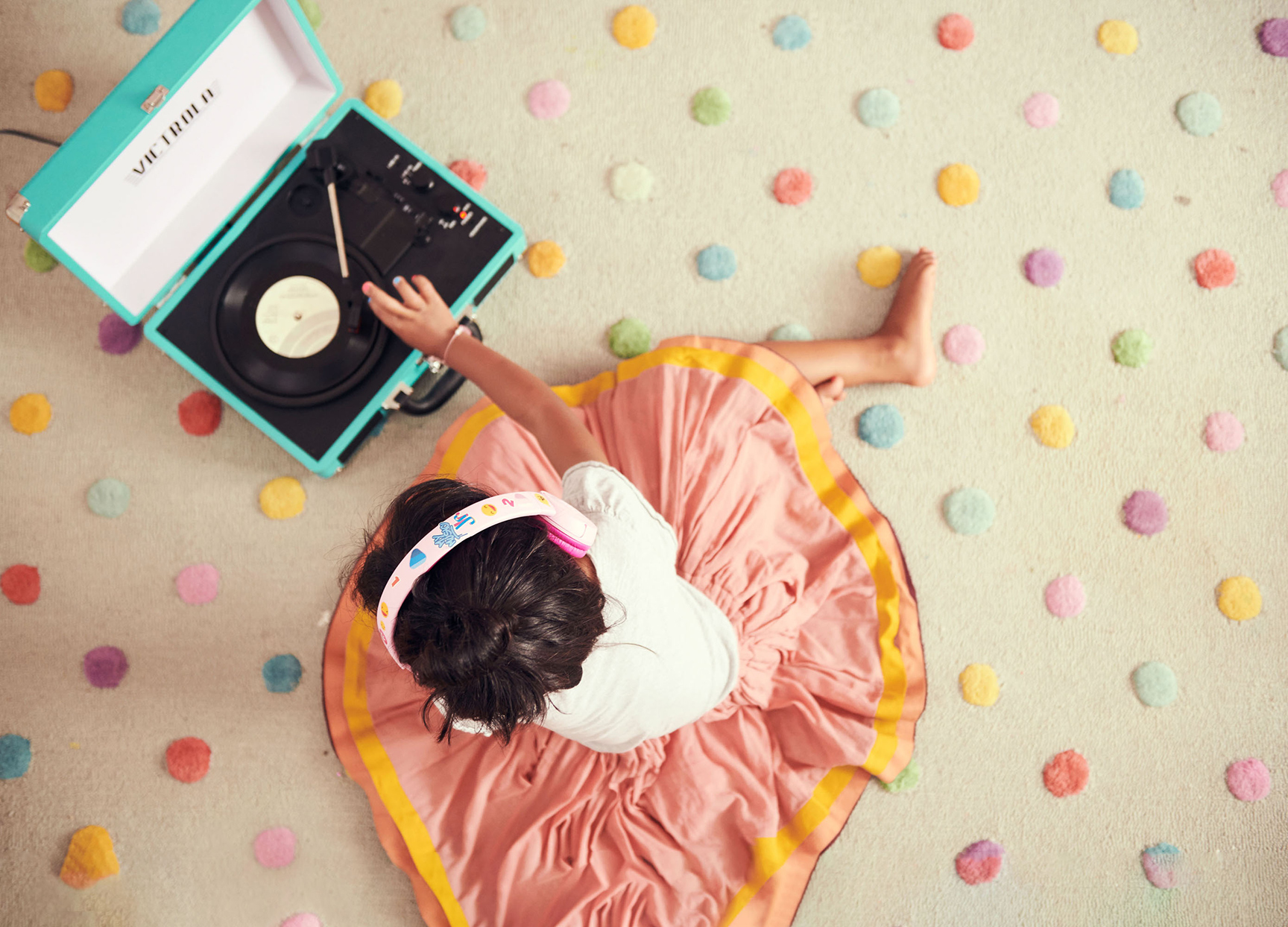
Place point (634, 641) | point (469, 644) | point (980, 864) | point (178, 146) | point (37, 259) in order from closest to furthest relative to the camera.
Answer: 1. point (469, 644)
2. point (634, 641)
3. point (178, 146)
4. point (980, 864)
5. point (37, 259)

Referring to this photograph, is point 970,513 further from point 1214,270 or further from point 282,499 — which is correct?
point 282,499

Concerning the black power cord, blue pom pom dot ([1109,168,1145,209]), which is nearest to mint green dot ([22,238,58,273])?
the black power cord

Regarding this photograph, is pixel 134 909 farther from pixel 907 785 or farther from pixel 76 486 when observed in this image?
pixel 907 785

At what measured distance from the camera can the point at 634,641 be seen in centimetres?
66

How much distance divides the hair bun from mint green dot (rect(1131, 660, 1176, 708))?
0.85m

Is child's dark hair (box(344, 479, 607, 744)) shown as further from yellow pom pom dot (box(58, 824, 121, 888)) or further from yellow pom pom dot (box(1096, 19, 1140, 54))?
yellow pom pom dot (box(1096, 19, 1140, 54))

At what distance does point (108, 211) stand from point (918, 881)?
1133 mm

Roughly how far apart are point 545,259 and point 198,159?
40cm

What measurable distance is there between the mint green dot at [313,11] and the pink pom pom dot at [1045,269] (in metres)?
0.98

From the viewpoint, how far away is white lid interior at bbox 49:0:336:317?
80 cm

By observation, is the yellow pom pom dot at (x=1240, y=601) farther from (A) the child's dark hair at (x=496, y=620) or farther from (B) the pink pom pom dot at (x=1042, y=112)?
(A) the child's dark hair at (x=496, y=620)

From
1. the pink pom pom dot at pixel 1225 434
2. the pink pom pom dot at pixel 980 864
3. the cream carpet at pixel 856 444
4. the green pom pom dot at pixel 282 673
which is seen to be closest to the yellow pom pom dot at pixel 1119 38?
the cream carpet at pixel 856 444

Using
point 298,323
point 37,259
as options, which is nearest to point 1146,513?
point 298,323

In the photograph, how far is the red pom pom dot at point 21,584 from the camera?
3.41ft
